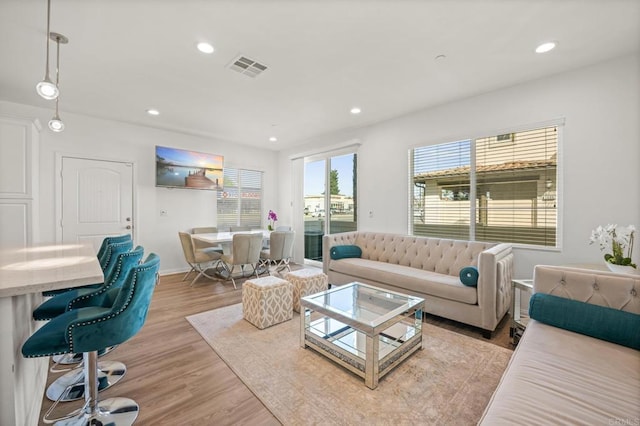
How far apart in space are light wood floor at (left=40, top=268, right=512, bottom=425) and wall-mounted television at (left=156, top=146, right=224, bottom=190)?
2.76 m

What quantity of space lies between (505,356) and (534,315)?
581 millimetres

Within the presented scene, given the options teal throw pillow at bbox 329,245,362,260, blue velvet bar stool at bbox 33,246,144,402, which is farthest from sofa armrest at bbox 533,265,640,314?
blue velvet bar stool at bbox 33,246,144,402

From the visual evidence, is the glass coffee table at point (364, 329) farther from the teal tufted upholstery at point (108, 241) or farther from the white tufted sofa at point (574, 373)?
the teal tufted upholstery at point (108, 241)

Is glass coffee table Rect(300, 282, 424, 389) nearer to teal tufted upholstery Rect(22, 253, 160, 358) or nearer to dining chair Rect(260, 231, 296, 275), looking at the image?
teal tufted upholstery Rect(22, 253, 160, 358)

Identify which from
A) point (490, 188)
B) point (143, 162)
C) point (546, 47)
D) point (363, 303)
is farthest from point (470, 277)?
point (143, 162)

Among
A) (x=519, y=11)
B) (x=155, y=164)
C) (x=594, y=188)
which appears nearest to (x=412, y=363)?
(x=594, y=188)

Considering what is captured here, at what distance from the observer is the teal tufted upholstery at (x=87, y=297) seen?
1.87 m

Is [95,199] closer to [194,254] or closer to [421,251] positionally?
[194,254]

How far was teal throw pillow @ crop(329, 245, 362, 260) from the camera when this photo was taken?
4.16 m

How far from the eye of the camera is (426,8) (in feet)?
6.58

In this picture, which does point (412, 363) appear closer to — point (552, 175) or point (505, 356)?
point (505, 356)

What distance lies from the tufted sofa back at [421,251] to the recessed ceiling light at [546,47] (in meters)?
2.11

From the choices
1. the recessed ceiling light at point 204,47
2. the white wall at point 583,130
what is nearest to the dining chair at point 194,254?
the recessed ceiling light at point 204,47

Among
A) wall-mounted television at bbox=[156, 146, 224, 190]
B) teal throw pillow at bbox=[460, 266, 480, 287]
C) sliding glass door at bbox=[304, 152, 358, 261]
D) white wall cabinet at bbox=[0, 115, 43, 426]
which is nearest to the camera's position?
white wall cabinet at bbox=[0, 115, 43, 426]
